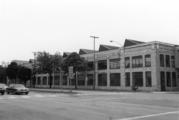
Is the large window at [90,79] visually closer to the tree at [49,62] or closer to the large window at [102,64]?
the large window at [102,64]

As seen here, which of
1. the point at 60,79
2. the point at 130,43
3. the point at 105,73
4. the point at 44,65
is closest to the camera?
the point at 130,43

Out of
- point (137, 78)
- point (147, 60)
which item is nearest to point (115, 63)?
point (137, 78)

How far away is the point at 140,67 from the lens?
51.6 meters

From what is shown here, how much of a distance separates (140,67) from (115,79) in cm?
783

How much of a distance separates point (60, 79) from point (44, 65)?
9.48 m

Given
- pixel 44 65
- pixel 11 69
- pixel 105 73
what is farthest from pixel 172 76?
pixel 11 69

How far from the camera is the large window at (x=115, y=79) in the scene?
56.4m

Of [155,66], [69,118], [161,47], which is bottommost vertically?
[69,118]

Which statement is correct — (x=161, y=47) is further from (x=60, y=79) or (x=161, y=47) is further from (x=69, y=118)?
(x=69, y=118)

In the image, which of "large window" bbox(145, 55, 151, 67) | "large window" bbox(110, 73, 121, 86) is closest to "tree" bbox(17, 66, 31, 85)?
"large window" bbox(110, 73, 121, 86)

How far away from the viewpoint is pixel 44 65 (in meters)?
67.3

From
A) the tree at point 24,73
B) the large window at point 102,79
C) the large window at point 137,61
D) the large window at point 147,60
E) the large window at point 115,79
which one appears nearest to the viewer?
the large window at point 147,60

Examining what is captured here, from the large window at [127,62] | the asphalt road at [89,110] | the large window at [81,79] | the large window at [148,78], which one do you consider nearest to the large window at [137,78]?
the large window at [148,78]

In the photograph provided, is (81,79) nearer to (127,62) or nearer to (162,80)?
(127,62)
